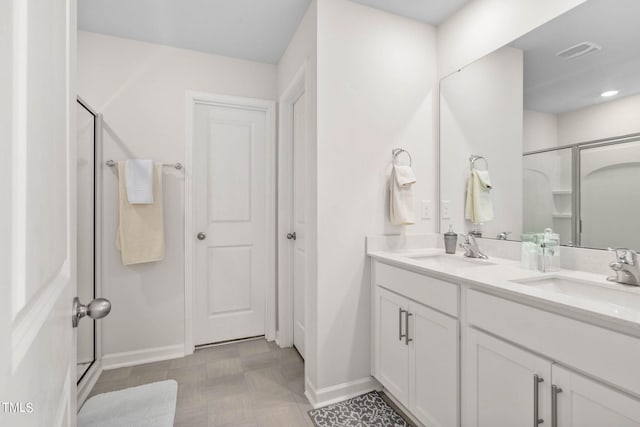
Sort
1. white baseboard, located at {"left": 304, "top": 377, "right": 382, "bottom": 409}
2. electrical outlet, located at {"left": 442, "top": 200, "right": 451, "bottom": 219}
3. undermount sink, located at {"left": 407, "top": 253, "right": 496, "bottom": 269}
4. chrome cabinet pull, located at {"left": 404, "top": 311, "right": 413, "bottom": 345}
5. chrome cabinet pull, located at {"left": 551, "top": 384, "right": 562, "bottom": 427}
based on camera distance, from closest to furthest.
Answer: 1. chrome cabinet pull, located at {"left": 551, "top": 384, "right": 562, "bottom": 427}
2. chrome cabinet pull, located at {"left": 404, "top": 311, "right": 413, "bottom": 345}
3. undermount sink, located at {"left": 407, "top": 253, "right": 496, "bottom": 269}
4. white baseboard, located at {"left": 304, "top": 377, "right": 382, "bottom": 409}
5. electrical outlet, located at {"left": 442, "top": 200, "right": 451, "bottom": 219}

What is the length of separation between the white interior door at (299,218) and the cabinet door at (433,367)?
101 centimetres

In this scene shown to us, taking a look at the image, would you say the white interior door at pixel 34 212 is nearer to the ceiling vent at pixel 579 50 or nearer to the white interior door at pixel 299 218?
the white interior door at pixel 299 218

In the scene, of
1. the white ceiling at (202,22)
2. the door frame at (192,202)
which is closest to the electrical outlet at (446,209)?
the door frame at (192,202)

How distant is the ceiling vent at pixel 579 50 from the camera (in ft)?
4.45

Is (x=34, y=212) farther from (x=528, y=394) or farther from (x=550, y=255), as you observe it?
(x=550, y=255)

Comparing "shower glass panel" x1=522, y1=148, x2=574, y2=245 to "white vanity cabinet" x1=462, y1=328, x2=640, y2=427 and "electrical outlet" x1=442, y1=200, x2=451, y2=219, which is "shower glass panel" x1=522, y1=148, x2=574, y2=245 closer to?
"electrical outlet" x1=442, y1=200, x2=451, y2=219

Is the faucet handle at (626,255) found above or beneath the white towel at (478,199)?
beneath

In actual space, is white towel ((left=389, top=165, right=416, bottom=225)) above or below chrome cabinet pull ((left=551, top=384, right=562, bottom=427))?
above

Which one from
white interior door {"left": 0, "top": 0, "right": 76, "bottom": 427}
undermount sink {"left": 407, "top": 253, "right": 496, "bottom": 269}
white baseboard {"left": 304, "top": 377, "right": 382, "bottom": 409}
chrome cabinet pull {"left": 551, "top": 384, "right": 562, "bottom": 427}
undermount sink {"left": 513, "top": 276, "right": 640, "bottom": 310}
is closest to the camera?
white interior door {"left": 0, "top": 0, "right": 76, "bottom": 427}

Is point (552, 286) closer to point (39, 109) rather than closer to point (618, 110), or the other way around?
point (618, 110)

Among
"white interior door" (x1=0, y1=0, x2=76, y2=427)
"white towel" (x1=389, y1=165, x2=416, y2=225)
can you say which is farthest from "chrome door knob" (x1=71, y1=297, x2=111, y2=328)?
"white towel" (x1=389, y1=165, x2=416, y2=225)

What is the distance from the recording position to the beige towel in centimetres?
219

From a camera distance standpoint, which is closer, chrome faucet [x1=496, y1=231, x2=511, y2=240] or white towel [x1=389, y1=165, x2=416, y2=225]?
chrome faucet [x1=496, y1=231, x2=511, y2=240]

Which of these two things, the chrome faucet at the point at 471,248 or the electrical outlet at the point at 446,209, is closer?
the chrome faucet at the point at 471,248
